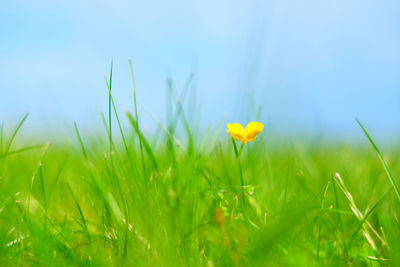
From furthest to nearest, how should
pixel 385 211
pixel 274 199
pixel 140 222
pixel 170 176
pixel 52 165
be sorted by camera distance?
pixel 52 165 → pixel 385 211 → pixel 274 199 → pixel 170 176 → pixel 140 222

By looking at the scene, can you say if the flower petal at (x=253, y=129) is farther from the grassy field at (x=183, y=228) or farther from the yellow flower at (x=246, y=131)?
the grassy field at (x=183, y=228)

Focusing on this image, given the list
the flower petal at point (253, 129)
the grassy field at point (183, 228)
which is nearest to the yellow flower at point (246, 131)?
the flower petal at point (253, 129)

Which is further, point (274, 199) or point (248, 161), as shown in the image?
point (248, 161)

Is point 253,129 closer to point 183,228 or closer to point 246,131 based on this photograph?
point 246,131

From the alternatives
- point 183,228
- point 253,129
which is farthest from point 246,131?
point 183,228

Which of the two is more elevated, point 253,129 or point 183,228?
point 253,129

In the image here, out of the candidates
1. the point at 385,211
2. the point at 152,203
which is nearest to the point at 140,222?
the point at 152,203

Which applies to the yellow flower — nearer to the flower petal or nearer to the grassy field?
the flower petal

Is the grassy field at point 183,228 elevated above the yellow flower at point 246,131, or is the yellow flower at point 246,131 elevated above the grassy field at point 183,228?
the yellow flower at point 246,131

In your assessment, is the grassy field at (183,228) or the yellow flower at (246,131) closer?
the grassy field at (183,228)

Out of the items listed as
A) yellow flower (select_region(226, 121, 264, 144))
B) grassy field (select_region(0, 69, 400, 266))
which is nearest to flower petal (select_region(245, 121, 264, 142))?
yellow flower (select_region(226, 121, 264, 144))

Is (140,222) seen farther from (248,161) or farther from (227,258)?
(248,161)
